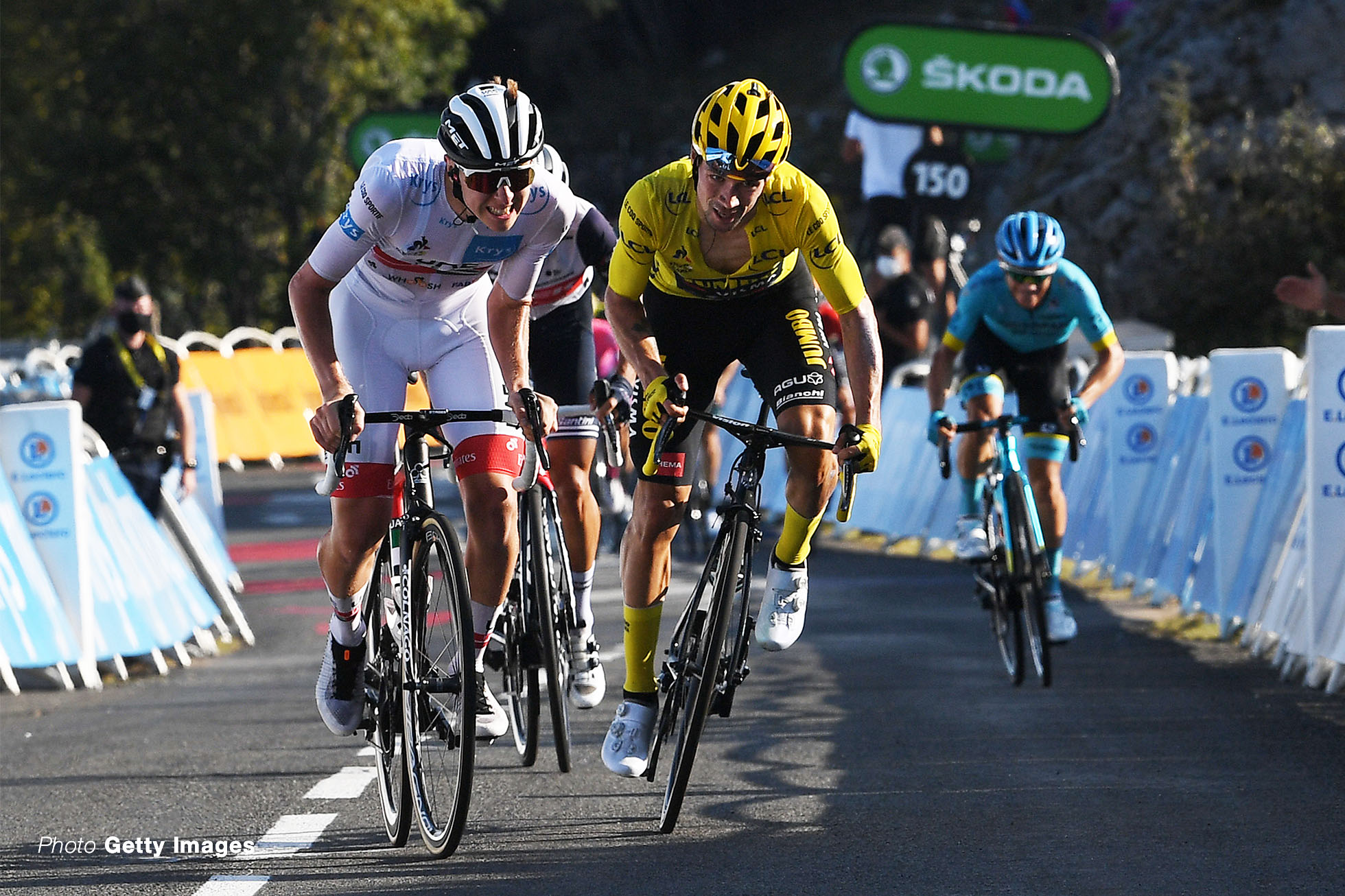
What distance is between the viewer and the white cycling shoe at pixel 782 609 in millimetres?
6449

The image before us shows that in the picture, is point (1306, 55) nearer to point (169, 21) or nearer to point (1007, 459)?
point (1007, 459)

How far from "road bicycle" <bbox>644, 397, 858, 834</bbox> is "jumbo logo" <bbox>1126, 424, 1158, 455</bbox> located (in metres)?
7.09

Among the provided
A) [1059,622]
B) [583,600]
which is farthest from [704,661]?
[1059,622]

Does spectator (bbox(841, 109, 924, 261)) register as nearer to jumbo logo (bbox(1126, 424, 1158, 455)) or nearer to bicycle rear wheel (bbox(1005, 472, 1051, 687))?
jumbo logo (bbox(1126, 424, 1158, 455))

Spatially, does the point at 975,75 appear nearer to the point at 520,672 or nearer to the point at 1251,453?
the point at 1251,453

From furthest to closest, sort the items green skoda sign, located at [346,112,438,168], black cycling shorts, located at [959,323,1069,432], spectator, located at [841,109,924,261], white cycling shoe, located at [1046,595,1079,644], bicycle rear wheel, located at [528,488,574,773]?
1. green skoda sign, located at [346,112,438,168]
2. spectator, located at [841,109,924,261]
3. black cycling shorts, located at [959,323,1069,432]
4. white cycling shoe, located at [1046,595,1079,644]
5. bicycle rear wheel, located at [528,488,574,773]

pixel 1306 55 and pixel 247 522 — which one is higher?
pixel 1306 55

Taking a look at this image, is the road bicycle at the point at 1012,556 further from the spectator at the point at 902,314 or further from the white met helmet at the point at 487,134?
the spectator at the point at 902,314

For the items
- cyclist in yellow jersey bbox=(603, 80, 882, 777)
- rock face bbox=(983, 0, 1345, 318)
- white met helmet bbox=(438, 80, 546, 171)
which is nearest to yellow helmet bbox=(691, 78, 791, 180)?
cyclist in yellow jersey bbox=(603, 80, 882, 777)

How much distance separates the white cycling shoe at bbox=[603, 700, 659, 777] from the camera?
642 centimetres

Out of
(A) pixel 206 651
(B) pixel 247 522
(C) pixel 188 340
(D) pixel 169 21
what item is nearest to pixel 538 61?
(D) pixel 169 21

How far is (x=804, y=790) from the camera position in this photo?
22.9 feet

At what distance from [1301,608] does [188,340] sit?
958 inches

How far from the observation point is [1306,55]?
97.7ft
